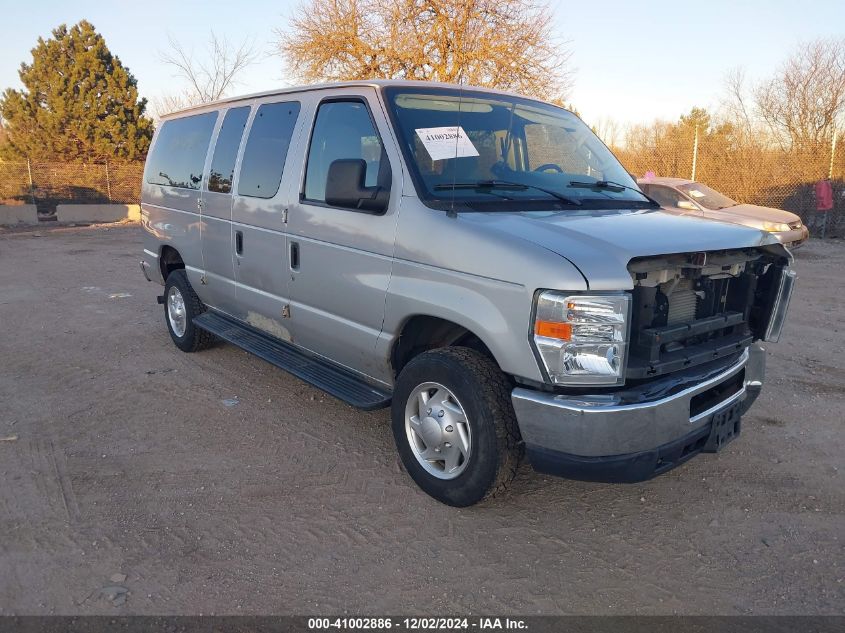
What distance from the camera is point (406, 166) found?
3541mm

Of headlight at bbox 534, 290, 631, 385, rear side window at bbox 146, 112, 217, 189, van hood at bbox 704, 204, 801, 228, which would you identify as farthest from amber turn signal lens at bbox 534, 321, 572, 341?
van hood at bbox 704, 204, 801, 228

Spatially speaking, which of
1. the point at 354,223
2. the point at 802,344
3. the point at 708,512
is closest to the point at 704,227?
the point at 708,512

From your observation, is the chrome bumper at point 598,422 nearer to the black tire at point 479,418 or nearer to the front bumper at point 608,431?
the front bumper at point 608,431

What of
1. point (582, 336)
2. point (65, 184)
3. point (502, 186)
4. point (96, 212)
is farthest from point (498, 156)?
point (65, 184)

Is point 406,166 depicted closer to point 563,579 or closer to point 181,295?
point 563,579

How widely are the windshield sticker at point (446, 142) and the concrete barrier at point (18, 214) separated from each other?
22058 millimetres

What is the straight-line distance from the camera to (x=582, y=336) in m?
2.82

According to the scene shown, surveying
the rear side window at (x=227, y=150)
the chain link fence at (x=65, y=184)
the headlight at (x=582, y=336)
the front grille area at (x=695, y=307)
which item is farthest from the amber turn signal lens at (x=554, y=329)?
the chain link fence at (x=65, y=184)

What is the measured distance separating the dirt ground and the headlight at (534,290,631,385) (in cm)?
92

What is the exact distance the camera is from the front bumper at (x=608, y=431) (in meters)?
2.81

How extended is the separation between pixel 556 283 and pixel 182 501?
233 centimetres

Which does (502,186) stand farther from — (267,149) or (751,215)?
(751,215)

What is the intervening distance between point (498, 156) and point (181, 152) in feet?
11.8

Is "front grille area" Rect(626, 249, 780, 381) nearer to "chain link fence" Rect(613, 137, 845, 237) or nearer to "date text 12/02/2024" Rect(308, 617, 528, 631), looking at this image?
"date text 12/02/2024" Rect(308, 617, 528, 631)
